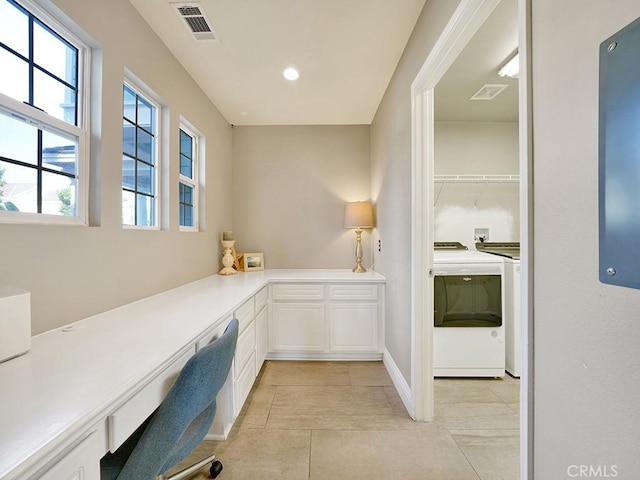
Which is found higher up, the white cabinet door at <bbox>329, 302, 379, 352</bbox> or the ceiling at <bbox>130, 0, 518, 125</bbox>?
the ceiling at <bbox>130, 0, 518, 125</bbox>

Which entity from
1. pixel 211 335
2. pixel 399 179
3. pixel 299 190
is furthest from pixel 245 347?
pixel 299 190

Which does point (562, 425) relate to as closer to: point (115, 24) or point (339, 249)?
point (115, 24)

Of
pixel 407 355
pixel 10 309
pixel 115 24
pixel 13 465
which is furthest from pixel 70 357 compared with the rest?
pixel 407 355

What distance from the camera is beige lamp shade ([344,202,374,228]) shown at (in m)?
3.12

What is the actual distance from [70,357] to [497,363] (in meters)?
2.86

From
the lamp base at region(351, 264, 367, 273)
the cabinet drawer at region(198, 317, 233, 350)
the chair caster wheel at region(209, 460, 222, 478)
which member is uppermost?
the lamp base at region(351, 264, 367, 273)

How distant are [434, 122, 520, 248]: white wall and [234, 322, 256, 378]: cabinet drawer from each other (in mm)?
2106

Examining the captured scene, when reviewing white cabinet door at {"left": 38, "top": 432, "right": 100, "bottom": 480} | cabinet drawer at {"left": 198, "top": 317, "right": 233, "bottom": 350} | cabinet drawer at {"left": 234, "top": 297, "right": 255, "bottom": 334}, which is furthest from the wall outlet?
white cabinet door at {"left": 38, "top": 432, "right": 100, "bottom": 480}

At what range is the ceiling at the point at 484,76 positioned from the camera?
5.55 ft

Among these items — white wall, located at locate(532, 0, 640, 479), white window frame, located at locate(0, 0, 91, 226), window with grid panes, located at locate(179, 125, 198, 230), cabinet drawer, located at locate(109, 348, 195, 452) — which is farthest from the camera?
window with grid panes, located at locate(179, 125, 198, 230)

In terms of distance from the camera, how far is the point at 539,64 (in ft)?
2.60

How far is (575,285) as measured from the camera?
2.27ft

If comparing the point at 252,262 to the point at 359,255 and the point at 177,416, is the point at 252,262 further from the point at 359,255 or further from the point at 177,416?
the point at 177,416

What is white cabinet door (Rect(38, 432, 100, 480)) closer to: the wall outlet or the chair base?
the chair base
